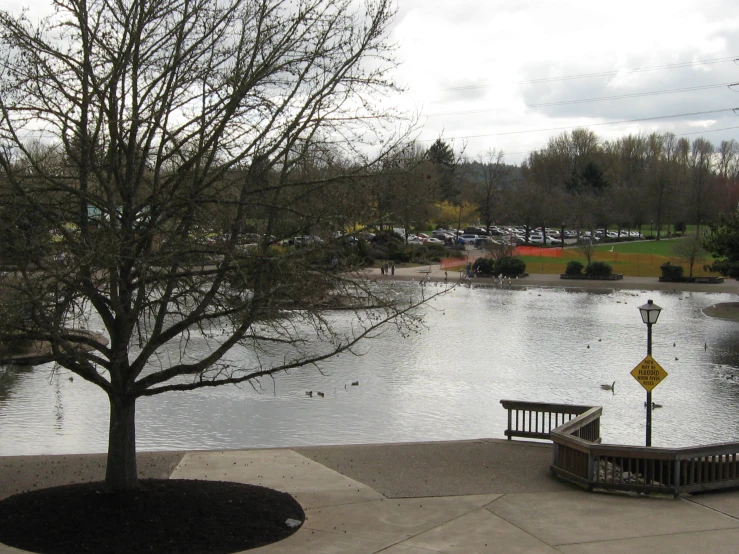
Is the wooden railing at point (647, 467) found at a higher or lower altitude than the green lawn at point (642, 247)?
lower

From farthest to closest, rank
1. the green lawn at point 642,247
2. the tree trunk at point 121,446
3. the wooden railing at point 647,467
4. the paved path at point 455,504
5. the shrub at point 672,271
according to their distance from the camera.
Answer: the green lawn at point 642,247, the shrub at point 672,271, the wooden railing at point 647,467, the tree trunk at point 121,446, the paved path at point 455,504

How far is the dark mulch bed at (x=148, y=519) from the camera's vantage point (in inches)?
352

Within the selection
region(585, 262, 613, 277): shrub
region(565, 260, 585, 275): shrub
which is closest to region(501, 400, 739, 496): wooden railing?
region(585, 262, 613, 277): shrub

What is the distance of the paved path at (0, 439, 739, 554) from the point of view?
9.53 m

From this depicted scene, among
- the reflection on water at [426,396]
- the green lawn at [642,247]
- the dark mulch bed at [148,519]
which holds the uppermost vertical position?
the green lawn at [642,247]

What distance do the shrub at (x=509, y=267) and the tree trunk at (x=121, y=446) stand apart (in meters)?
53.3

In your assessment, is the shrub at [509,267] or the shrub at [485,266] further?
the shrub at [485,266]

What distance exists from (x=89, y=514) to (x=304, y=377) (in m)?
16.1

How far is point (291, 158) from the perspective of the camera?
10477 mm

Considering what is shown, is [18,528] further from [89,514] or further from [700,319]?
[700,319]

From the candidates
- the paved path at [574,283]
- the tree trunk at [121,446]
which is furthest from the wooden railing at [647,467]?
the paved path at [574,283]

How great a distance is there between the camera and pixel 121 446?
10.3 metres

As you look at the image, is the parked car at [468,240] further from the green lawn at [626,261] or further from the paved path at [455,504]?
the paved path at [455,504]

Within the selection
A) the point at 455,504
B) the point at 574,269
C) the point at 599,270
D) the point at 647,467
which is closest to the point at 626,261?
the point at 574,269
